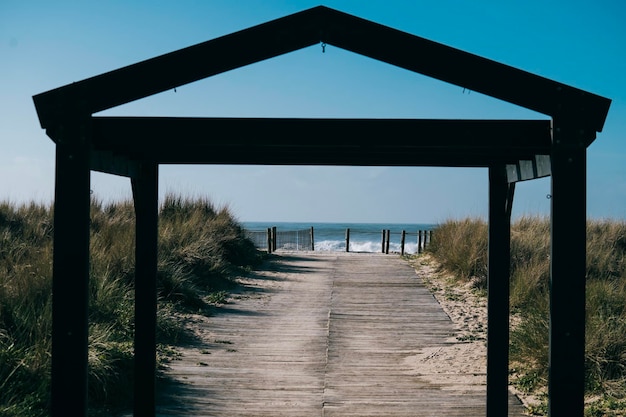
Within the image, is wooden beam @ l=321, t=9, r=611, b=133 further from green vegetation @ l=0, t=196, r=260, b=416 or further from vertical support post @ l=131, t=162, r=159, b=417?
green vegetation @ l=0, t=196, r=260, b=416

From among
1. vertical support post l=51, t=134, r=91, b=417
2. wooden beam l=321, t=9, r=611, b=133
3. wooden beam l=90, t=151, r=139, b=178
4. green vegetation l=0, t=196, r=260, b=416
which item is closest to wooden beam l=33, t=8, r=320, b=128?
wooden beam l=321, t=9, r=611, b=133

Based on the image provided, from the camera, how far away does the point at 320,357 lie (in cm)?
816

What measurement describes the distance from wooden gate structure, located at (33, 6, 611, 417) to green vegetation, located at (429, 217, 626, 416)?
3.14m

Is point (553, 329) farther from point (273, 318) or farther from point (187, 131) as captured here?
point (273, 318)

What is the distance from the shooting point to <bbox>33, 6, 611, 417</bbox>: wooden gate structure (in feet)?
11.0

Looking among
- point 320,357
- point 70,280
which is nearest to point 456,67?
point 70,280

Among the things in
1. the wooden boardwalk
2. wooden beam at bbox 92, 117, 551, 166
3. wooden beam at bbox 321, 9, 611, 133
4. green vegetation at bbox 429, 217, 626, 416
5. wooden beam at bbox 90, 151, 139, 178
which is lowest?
the wooden boardwalk

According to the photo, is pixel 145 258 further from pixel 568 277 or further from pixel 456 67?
pixel 568 277

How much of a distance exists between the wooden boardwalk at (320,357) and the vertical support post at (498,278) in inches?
46.5

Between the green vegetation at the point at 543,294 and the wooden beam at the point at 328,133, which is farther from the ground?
the wooden beam at the point at 328,133

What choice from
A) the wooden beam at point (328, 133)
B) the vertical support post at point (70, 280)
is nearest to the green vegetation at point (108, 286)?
the vertical support post at point (70, 280)

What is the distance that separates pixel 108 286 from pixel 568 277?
639 centimetres

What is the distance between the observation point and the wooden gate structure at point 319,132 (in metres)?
3.35

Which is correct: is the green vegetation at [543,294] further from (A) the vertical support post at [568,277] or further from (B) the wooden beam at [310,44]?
(B) the wooden beam at [310,44]
